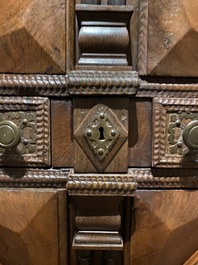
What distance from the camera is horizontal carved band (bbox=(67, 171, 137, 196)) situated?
1.56 ft

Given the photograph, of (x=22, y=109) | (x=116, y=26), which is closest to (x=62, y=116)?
(x=22, y=109)

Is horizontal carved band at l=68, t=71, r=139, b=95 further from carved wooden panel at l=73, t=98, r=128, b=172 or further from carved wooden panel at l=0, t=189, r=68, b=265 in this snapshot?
carved wooden panel at l=0, t=189, r=68, b=265

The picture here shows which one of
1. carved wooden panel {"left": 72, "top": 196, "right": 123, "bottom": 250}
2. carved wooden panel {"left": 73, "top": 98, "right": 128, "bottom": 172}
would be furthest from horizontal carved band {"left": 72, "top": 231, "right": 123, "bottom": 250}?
carved wooden panel {"left": 73, "top": 98, "right": 128, "bottom": 172}

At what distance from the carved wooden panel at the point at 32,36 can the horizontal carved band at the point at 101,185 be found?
182 millimetres

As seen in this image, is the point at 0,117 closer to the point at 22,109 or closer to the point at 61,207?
the point at 22,109

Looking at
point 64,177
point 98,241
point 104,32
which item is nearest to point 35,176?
point 64,177

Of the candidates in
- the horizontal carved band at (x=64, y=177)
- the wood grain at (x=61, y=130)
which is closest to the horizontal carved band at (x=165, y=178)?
the horizontal carved band at (x=64, y=177)

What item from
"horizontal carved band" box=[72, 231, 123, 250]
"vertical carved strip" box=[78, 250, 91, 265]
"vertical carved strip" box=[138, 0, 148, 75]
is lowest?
"vertical carved strip" box=[78, 250, 91, 265]

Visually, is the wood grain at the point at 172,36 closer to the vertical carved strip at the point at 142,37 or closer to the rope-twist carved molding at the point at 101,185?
the vertical carved strip at the point at 142,37

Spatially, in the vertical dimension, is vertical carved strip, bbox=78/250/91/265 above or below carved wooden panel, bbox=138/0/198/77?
below

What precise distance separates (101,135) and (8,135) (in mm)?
149

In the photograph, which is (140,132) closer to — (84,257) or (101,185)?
(101,185)

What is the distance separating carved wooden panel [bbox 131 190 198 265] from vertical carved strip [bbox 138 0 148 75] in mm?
216

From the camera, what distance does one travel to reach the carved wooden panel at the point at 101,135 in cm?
48
